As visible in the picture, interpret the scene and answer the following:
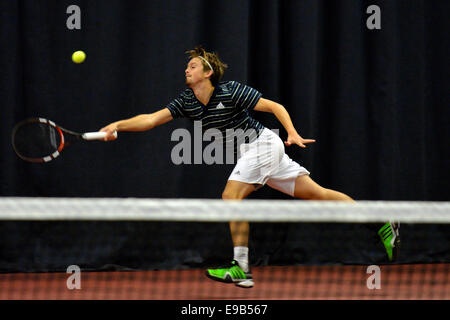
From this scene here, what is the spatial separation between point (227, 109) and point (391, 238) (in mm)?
1186

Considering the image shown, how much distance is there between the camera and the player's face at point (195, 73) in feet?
13.0

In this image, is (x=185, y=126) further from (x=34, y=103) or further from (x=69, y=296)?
(x=69, y=296)

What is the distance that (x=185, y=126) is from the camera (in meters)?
4.94

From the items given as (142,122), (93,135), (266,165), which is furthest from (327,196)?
(93,135)

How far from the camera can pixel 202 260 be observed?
4938 millimetres

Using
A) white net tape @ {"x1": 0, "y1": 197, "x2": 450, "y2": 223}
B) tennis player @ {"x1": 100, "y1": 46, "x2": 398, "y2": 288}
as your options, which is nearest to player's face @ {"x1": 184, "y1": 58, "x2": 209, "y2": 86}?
tennis player @ {"x1": 100, "y1": 46, "x2": 398, "y2": 288}

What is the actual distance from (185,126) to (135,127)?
111cm

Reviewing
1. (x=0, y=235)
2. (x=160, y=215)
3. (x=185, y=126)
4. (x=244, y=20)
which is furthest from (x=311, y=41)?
(x=160, y=215)

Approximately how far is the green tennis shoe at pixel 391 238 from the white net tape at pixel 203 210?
1.43m

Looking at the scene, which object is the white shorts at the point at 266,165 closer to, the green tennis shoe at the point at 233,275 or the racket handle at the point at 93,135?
the green tennis shoe at the point at 233,275

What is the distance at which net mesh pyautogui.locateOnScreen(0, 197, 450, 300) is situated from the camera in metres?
3.98

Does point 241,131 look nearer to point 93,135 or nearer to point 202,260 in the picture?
point 93,135

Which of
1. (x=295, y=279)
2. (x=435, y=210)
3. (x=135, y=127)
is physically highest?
(x=135, y=127)

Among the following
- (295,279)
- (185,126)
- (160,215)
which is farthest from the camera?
(185,126)
